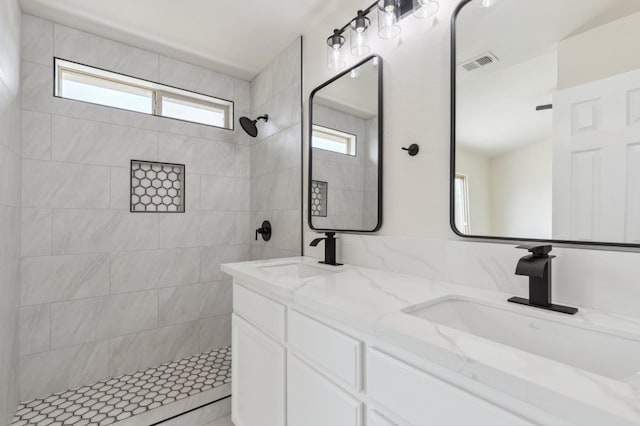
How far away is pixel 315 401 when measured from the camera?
0.97 m

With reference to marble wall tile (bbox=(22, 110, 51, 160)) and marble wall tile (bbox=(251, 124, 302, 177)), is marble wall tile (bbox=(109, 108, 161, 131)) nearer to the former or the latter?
marble wall tile (bbox=(22, 110, 51, 160))

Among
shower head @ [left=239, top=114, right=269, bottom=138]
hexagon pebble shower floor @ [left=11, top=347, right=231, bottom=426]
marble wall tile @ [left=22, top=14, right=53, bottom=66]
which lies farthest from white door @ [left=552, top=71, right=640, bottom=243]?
marble wall tile @ [left=22, top=14, right=53, bottom=66]

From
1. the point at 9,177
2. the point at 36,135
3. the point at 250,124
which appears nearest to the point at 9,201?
the point at 9,177

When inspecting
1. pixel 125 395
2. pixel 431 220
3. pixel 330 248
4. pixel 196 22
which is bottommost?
pixel 125 395

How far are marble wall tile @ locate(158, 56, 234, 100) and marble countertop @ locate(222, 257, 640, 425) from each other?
6.32 feet

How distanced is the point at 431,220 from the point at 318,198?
85cm

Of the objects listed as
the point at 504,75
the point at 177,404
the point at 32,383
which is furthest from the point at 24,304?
the point at 504,75

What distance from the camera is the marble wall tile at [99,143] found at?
2.01m

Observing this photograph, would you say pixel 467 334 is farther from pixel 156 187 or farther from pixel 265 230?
pixel 156 187

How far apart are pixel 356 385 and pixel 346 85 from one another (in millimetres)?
1549

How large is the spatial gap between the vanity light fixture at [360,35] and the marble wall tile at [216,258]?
1881 mm

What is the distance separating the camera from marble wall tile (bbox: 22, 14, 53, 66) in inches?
74.6

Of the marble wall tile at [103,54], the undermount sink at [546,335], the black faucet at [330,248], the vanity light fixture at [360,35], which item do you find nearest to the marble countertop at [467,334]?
the undermount sink at [546,335]

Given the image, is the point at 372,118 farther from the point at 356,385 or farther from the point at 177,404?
the point at 177,404
